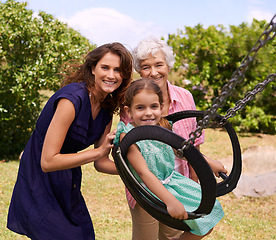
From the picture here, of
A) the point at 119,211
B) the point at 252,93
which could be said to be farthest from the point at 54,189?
the point at 119,211

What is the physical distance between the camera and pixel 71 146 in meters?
2.54

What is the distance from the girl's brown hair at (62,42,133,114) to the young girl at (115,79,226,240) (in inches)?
9.6

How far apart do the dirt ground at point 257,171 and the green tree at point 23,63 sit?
13.0 ft

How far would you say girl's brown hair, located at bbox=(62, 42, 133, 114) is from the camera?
252 cm

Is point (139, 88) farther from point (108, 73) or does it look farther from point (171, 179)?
point (171, 179)

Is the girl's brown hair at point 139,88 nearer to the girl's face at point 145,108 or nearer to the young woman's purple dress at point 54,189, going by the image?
the girl's face at point 145,108

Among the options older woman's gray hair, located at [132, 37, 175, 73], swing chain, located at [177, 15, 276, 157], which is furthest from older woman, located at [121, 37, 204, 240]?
swing chain, located at [177, 15, 276, 157]

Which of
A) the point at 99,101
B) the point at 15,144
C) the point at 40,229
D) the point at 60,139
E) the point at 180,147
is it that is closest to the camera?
the point at 180,147

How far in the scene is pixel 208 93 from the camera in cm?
1019

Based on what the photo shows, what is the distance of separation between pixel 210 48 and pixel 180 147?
857 centimetres

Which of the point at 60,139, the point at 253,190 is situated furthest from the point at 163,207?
the point at 253,190

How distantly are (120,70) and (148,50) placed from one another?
35 centimetres

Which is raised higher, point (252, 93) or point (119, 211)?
point (252, 93)

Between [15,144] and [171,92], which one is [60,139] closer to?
[171,92]
